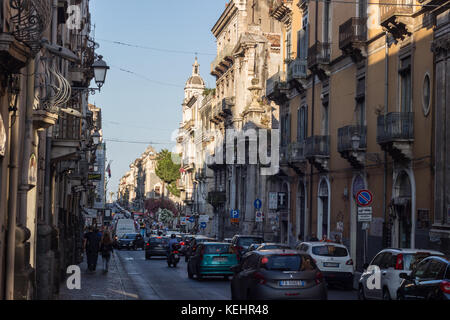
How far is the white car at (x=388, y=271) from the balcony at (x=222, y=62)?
164ft

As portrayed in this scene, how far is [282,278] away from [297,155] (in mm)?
25423

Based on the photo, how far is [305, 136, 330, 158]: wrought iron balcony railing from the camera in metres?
38.8

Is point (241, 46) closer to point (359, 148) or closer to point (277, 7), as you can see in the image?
point (277, 7)

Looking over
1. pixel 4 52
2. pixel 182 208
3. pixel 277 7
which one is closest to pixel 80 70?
pixel 277 7

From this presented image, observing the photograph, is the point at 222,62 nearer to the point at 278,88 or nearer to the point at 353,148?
the point at 278,88

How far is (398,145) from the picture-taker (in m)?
28.5

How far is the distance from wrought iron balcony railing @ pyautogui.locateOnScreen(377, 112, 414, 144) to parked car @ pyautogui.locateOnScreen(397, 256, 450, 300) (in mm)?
11398

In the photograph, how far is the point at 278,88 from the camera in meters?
47.1

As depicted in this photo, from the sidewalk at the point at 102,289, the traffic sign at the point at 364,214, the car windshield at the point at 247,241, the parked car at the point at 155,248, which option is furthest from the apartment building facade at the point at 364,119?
the parked car at the point at 155,248

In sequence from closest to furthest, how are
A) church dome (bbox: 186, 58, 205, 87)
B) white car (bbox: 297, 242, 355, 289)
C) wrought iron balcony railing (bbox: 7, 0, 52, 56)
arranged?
wrought iron balcony railing (bbox: 7, 0, 52, 56) < white car (bbox: 297, 242, 355, 289) < church dome (bbox: 186, 58, 205, 87)

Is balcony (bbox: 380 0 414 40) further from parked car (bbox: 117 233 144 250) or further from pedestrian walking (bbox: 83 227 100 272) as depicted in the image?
parked car (bbox: 117 233 144 250)

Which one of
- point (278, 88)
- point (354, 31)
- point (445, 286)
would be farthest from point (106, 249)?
point (445, 286)

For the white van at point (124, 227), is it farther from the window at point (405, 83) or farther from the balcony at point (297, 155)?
the window at point (405, 83)

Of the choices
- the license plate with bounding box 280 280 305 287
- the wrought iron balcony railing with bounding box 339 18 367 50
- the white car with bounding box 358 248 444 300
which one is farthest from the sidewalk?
the wrought iron balcony railing with bounding box 339 18 367 50
